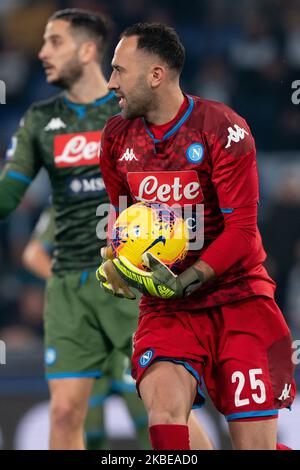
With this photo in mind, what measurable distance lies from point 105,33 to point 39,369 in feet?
7.13

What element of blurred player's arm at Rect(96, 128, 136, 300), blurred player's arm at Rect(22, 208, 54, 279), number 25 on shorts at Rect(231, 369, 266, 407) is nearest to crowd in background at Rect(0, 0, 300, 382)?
blurred player's arm at Rect(22, 208, 54, 279)

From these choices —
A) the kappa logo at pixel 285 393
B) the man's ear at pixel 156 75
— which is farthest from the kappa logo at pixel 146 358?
the man's ear at pixel 156 75

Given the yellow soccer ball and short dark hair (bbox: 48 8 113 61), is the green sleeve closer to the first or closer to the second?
short dark hair (bbox: 48 8 113 61)

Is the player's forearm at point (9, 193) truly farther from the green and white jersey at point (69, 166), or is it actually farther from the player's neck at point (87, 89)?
the player's neck at point (87, 89)

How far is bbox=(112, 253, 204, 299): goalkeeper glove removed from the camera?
13.4 ft

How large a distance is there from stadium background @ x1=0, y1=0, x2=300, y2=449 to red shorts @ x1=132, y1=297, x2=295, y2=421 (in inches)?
150

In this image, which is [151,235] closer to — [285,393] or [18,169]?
[285,393]

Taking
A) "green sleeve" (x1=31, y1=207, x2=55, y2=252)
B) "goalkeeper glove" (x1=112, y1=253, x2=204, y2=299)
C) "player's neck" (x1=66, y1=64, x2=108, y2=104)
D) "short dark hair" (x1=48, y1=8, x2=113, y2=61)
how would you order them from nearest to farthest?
"goalkeeper glove" (x1=112, y1=253, x2=204, y2=299) → "player's neck" (x1=66, y1=64, x2=108, y2=104) → "short dark hair" (x1=48, y1=8, x2=113, y2=61) → "green sleeve" (x1=31, y1=207, x2=55, y2=252)

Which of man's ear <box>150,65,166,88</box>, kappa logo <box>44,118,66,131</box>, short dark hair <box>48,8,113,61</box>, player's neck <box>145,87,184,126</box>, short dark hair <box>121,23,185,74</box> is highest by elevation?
short dark hair <box>48,8,113,61</box>

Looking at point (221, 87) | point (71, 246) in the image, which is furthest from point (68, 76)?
point (221, 87)

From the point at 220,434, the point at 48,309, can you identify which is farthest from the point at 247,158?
the point at 220,434

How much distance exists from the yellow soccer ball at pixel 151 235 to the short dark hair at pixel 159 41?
0.64 m

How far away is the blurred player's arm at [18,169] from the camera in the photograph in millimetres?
5676

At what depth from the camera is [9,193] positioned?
18.6 ft
